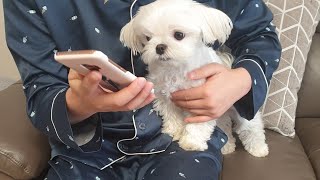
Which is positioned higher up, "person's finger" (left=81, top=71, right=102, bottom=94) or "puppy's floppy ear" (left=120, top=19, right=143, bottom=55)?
"person's finger" (left=81, top=71, right=102, bottom=94)

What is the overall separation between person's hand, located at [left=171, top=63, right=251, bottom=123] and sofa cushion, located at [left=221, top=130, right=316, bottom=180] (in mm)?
182

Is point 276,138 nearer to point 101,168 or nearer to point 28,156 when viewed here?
point 101,168

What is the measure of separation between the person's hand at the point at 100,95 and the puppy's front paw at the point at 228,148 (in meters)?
0.46

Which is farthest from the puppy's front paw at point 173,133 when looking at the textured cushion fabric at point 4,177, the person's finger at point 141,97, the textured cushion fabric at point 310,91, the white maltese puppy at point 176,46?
the textured cushion fabric at point 310,91

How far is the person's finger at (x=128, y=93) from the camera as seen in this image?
761mm

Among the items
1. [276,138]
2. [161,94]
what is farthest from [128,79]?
[276,138]

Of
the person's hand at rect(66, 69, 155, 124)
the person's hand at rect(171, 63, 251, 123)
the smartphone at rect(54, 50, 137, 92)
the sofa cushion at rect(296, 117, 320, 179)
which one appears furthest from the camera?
the sofa cushion at rect(296, 117, 320, 179)

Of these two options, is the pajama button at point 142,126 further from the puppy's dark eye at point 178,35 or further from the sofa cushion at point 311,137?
the sofa cushion at point 311,137

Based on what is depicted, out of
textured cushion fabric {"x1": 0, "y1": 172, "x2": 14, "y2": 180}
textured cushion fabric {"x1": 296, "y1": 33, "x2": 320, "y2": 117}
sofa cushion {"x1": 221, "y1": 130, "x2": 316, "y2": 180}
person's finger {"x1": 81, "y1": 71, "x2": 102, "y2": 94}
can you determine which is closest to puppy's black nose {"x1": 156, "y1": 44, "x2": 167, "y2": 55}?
Result: person's finger {"x1": 81, "y1": 71, "x2": 102, "y2": 94}

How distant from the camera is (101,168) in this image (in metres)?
1.02

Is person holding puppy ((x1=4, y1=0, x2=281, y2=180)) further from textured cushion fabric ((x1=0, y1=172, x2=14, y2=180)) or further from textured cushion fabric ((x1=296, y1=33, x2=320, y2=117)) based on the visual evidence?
textured cushion fabric ((x1=296, y1=33, x2=320, y2=117))

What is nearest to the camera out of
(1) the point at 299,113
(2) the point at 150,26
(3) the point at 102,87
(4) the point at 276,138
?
(3) the point at 102,87

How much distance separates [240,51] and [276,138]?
0.31 meters

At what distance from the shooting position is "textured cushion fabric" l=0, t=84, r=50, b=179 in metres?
1.03
